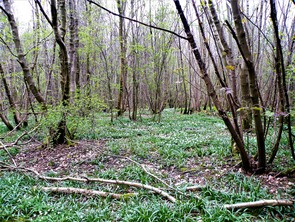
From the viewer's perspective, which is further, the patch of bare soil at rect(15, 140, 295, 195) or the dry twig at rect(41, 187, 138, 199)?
the patch of bare soil at rect(15, 140, 295, 195)

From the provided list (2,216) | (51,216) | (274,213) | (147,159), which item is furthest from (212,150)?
(2,216)

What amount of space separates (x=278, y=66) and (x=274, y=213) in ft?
6.25

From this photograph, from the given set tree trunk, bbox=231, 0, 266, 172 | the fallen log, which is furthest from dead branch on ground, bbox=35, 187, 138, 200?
tree trunk, bbox=231, 0, 266, 172

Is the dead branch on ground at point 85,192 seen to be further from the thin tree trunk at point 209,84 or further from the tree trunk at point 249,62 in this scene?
the tree trunk at point 249,62

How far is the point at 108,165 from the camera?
15.3 ft

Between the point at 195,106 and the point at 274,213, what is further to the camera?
the point at 195,106

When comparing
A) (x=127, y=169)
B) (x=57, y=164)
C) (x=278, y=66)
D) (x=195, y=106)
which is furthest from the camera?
(x=195, y=106)

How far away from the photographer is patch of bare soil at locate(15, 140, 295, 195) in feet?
10.9

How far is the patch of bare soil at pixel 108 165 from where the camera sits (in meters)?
3.31

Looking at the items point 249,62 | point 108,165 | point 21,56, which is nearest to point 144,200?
point 108,165

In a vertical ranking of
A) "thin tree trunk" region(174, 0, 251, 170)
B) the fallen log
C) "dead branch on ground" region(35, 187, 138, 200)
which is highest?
"thin tree trunk" region(174, 0, 251, 170)

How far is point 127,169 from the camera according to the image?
411cm

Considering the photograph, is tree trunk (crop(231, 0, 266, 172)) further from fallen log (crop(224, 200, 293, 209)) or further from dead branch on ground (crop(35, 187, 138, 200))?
dead branch on ground (crop(35, 187, 138, 200))

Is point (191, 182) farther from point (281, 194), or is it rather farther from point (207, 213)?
point (281, 194)
